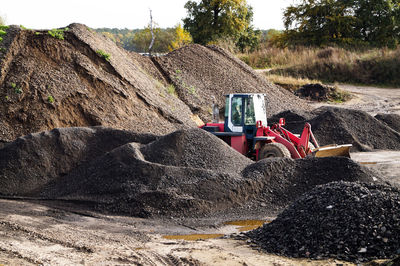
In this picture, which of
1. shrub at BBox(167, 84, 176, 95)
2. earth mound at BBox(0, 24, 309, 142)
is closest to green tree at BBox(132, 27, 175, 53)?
shrub at BBox(167, 84, 176, 95)

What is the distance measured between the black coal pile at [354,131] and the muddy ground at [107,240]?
7417 mm

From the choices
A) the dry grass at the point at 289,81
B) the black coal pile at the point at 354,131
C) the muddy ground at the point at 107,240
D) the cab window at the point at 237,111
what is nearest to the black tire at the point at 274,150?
the cab window at the point at 237,111

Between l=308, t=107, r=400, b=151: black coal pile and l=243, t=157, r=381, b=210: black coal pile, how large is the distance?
5261mm

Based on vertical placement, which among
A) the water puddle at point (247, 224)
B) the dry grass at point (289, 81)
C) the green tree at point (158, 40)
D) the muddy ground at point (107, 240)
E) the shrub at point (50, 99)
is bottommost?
the water puddle at point (247, 224)

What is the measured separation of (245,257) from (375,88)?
22987mm

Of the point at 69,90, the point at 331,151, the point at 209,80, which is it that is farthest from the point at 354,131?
the point at 69,90

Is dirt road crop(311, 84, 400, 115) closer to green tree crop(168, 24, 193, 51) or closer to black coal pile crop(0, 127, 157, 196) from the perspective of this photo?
black coal pile crop(0, 127, 157, 196)

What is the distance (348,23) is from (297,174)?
26.6 m

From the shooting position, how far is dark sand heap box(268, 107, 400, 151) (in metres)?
14.4

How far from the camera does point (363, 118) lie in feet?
50.9

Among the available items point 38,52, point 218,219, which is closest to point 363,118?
point 218,219

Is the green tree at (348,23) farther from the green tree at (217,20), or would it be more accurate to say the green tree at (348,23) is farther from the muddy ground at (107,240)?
the muddy ground at (107,240)

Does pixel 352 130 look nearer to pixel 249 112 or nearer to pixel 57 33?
pixel 249 112

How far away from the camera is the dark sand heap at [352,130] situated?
14.4m
